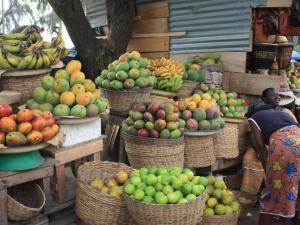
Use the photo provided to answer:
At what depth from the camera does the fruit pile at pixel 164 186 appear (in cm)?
289

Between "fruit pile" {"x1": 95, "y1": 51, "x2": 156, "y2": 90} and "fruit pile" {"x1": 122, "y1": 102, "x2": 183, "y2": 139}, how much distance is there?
0.47 meters

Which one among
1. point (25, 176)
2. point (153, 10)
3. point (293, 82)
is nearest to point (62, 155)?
point (25, 176)

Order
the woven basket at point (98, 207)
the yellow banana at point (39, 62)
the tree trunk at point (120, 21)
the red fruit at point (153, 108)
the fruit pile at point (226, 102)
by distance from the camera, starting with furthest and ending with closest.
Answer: the tree trunk at point (120, 21)
the fruit pile at point (226, 102)
the red fruit at point (153, 108)
the yellow banana at point (39, 62)
the woven basket at point (98, 207)

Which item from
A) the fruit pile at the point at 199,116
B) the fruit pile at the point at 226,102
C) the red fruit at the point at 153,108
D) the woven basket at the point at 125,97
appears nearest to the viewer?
the red fruit at the point at 153,108

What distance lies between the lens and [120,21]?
7098mm

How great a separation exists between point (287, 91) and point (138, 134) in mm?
3212

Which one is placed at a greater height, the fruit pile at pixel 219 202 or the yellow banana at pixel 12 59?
the yellow banana at pixel 12 59

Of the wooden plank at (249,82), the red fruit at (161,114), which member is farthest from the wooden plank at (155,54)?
the red fruit at (161,114)

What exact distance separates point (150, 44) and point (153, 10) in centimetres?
67

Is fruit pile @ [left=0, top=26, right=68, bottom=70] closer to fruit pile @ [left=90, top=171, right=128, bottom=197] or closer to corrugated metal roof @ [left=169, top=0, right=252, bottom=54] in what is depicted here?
fruit pile @ [left=90, top=171, right=128, bottom=197]

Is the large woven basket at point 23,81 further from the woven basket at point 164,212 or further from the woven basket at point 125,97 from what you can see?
the woven basket at point 164,212

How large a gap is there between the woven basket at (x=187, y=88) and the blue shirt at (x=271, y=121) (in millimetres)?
1351

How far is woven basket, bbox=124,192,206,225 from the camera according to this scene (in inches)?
111

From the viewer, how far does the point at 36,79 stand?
3443 mm
